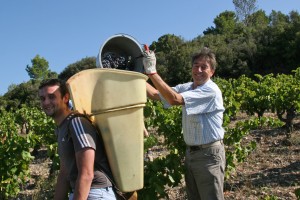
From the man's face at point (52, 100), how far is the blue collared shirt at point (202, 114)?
3.30 ft

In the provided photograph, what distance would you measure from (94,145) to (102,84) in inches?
12.0

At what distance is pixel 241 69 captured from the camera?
3428 centimetres

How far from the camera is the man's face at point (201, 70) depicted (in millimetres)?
3082

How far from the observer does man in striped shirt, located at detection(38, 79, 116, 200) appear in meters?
2.08

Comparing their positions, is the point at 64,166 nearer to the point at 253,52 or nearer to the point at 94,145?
the point at 94,145

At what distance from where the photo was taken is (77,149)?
2.09 m

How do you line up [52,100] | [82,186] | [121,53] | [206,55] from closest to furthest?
[82,186], [52,100], [121,53], [206,55]

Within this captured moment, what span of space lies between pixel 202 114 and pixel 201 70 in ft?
1.05


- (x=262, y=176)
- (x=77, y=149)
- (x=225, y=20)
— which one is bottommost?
(x=262, y=176)

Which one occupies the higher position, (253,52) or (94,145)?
(253,52)

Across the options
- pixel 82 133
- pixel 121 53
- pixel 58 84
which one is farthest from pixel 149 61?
pixel 82 133

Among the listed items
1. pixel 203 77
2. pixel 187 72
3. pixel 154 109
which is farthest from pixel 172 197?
pixel 187 72

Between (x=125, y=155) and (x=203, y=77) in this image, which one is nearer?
(x=125, y=155)

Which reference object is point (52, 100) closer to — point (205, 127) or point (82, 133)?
point (82, 133)
